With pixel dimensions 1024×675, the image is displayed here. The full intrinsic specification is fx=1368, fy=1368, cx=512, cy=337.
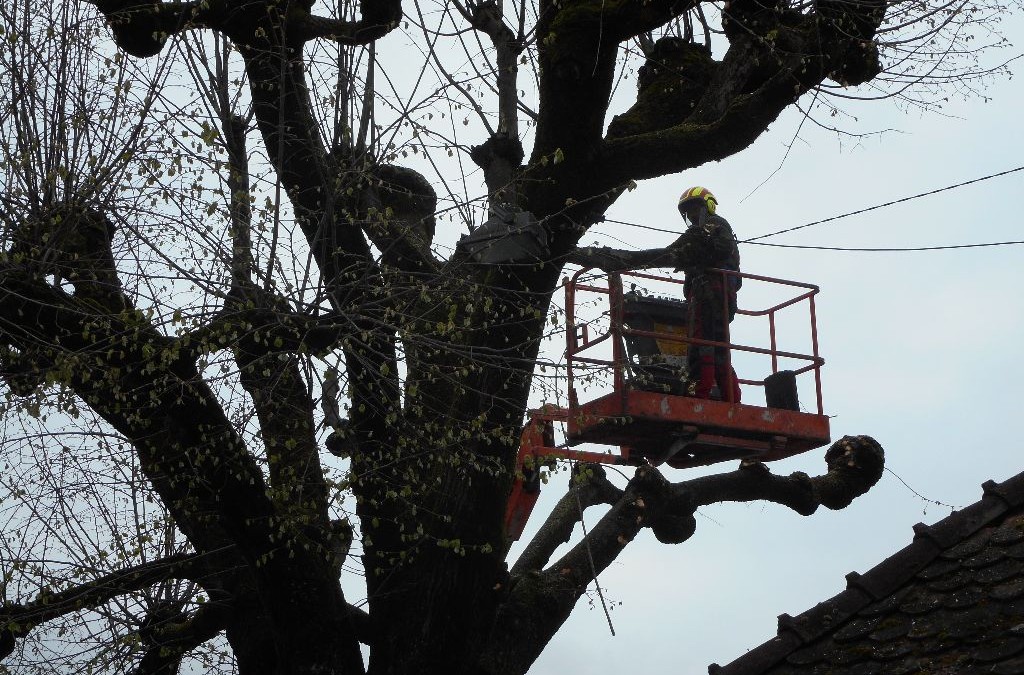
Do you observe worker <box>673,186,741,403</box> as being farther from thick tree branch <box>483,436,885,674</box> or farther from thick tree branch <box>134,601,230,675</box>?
thick tree branch <box>134,601,230,675</box>

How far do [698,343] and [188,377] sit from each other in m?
5.20

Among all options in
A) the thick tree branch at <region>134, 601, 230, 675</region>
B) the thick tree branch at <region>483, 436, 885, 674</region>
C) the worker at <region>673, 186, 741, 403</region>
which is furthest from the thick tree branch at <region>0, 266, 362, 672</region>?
the worker at <region>673, 186, 741, 403</region>

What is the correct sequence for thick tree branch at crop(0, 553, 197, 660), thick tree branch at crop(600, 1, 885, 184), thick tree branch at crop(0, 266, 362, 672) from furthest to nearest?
1. thick tree branch at crop(600, 1, 885, 184)
2. thick tree branch at crop(0, 553, 197, 660)
3. thick tree branch at crop(0, 266, 362, 672)

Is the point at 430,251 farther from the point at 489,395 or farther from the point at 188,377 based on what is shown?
the point at 188,377

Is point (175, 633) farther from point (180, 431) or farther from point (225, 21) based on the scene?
point (225, 21)

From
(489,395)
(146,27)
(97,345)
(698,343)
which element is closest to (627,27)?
(489,395)

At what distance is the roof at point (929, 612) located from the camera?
5855 millimetres

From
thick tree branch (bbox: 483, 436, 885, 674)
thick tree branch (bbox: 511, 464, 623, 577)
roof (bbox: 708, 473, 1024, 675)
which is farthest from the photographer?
thick tree branch (bbox: 511, 464, 623, 577)

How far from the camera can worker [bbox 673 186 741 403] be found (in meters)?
11.0

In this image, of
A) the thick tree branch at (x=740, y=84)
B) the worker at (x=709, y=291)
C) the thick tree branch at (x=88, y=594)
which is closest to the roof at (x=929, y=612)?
the thick tree branch at (x=740, y=84)

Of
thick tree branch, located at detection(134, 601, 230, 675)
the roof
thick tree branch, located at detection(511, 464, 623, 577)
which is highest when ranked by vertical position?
thick tree branch, located at detection(511, 464, 623, 577)

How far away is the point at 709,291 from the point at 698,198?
0.78 metres

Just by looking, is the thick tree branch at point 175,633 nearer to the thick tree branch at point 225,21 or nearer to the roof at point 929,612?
the roof at point 929,612

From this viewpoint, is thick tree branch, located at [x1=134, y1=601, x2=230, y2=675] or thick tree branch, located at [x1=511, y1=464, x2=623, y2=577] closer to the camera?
thick tree branch, located at [x1=134, y1=601, x2=230, y2=675]
